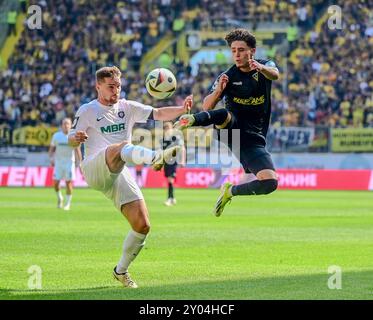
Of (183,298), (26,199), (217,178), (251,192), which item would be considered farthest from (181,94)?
(183,298)

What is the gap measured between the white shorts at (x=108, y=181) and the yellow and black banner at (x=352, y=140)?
2877 centimetres

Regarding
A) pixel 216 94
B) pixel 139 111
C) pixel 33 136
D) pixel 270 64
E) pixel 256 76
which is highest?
pixel 270 64

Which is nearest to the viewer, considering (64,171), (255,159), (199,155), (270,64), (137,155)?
(137,155)

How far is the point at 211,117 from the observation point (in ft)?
43.5

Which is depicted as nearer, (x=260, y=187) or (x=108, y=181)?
(x=108, y=181)

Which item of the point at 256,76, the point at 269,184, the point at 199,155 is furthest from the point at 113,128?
the point at 199,155

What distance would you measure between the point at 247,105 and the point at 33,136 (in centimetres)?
3013

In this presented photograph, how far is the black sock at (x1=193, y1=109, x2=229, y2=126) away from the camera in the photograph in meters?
13.1

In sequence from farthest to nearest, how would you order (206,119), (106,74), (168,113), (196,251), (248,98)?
(196,251)
(248,98)
(206,119)
(168,113)
(106,74)

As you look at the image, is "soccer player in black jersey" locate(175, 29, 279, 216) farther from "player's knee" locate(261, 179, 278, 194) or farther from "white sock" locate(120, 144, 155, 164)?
"white sock" locate(120, 144, 155, 164)

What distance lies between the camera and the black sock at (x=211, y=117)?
13.1 m

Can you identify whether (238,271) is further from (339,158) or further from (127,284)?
(339,158)

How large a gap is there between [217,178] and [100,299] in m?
30.8

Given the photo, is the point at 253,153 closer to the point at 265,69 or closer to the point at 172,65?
the point at 265,69
